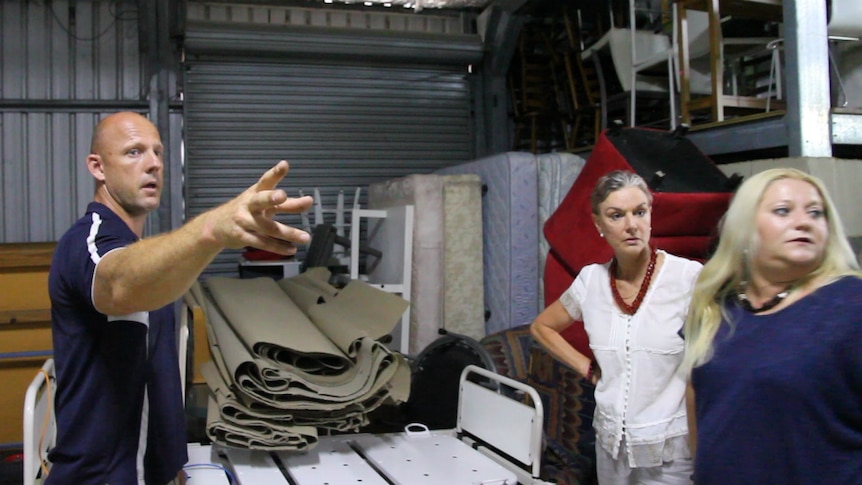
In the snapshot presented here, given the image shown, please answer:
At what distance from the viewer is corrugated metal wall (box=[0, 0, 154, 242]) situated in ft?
17.2

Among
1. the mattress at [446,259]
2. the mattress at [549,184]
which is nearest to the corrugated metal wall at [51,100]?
the mattress at [446,259]

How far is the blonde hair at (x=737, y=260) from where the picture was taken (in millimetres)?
1519

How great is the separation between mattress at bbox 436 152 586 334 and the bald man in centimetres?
280

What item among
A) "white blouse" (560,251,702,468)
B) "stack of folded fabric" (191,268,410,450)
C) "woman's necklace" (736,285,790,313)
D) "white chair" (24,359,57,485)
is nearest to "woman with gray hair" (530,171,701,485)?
"white blouse" (560,251,702,468)

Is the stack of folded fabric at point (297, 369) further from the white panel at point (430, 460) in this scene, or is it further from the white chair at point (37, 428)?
the white chair at point (37, 428)

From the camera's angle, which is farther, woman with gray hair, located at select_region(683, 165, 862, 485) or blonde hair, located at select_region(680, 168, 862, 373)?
blonde hair, located at select_region(680, 168, 862, 373)

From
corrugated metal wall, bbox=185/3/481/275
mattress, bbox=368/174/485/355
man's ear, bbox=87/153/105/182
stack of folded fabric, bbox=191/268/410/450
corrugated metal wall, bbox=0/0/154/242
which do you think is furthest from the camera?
corrugated metal wall, bbox=185/3/481/275

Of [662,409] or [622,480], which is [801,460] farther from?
[622,480]

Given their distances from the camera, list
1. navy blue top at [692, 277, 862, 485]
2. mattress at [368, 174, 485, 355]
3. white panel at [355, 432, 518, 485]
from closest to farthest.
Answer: navy blue top at [692, 277, 862, 485] → white panel at [355, 432, 518, 485] → mattress at [368, 174, 485, 355]

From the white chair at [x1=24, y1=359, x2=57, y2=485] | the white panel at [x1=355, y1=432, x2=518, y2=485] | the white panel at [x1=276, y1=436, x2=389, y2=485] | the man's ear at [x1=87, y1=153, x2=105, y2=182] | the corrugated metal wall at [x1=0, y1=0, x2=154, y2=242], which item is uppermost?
the corrugated metal wall at [x1=0, y1=0, x2=154, y2=242]

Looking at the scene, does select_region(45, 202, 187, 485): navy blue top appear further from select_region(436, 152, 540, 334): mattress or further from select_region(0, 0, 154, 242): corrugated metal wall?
select_region(0, 0, 154, 242): corrugated metal wall

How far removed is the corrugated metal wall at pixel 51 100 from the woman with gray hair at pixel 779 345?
5.13 m

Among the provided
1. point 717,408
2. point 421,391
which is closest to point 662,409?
point 717,408

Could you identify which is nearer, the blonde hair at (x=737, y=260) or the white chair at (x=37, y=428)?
the blonde hair at (x=737, y=260)
